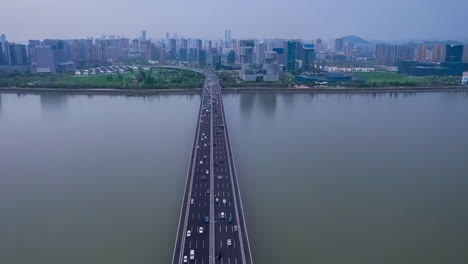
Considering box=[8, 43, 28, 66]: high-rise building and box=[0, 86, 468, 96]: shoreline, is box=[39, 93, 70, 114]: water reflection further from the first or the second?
box=[8, 43, 28, 66]: high-rise building

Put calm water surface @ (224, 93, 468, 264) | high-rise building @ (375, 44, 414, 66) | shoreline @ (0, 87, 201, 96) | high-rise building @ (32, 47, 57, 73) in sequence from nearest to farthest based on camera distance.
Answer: calm water surface @ (224, 93, 468, 264) < shoreline @ (0, 87, 201, 96) < high-rise building @ (32, 47, 57, 73) < high-rise building @ (375, 44, 414, 66)

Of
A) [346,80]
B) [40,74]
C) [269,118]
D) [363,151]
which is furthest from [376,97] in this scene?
[40,74]

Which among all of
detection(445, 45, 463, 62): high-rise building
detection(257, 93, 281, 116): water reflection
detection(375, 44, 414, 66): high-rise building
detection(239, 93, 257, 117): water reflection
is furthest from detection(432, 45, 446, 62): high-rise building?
detection(239, 93, 257, 117): water reflection

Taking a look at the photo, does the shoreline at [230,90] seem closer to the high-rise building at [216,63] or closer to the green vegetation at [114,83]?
the green vegetation at [114,83]

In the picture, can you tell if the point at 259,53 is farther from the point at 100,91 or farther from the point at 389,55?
the point at 389,55

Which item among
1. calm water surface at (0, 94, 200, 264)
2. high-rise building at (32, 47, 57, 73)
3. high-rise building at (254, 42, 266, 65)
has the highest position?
high-rise building at (254, 42, 266, 65)

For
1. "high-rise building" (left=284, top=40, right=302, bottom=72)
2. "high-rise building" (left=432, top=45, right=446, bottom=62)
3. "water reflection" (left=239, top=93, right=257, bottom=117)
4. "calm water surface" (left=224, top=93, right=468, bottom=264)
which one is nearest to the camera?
"calm water surface" (left=224, top=93, right=468, bottom=264)

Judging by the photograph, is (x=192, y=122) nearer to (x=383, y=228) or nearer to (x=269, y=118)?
(x=269, y=118)

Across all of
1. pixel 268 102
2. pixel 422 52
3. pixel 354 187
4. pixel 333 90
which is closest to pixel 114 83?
pixel 268 102
